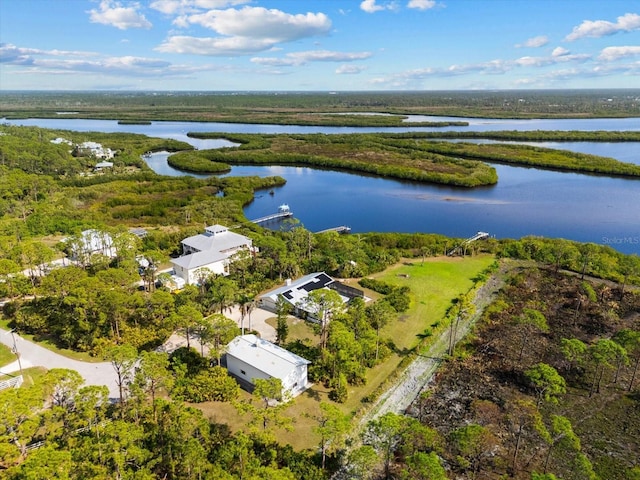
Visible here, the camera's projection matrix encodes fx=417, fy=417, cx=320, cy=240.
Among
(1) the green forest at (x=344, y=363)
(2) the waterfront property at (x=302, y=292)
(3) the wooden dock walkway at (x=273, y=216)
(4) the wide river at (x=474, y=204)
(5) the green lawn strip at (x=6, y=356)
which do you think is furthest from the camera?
(3) the wooden dock walkway at (x=273, y=216)

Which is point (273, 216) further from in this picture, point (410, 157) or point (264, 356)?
point (410, 157)

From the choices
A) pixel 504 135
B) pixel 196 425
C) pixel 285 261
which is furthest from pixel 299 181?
pixel 504 135

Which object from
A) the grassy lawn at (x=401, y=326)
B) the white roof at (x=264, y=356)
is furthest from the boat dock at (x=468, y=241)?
the white roof at (x=264, y=356)

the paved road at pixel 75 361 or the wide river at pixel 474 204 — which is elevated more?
the wide river at pixel 474 204

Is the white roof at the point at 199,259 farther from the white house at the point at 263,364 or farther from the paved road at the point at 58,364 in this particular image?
the white house at the point at 263,364

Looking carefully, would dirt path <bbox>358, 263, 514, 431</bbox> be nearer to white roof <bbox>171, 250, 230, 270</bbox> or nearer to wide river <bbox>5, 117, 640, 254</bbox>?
white roof <bbox>171, 250, 230, 270</bbox>

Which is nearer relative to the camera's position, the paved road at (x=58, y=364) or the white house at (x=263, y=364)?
the white house at (x=263, y=364)

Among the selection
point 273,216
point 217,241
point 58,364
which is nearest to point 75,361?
point 58,364
